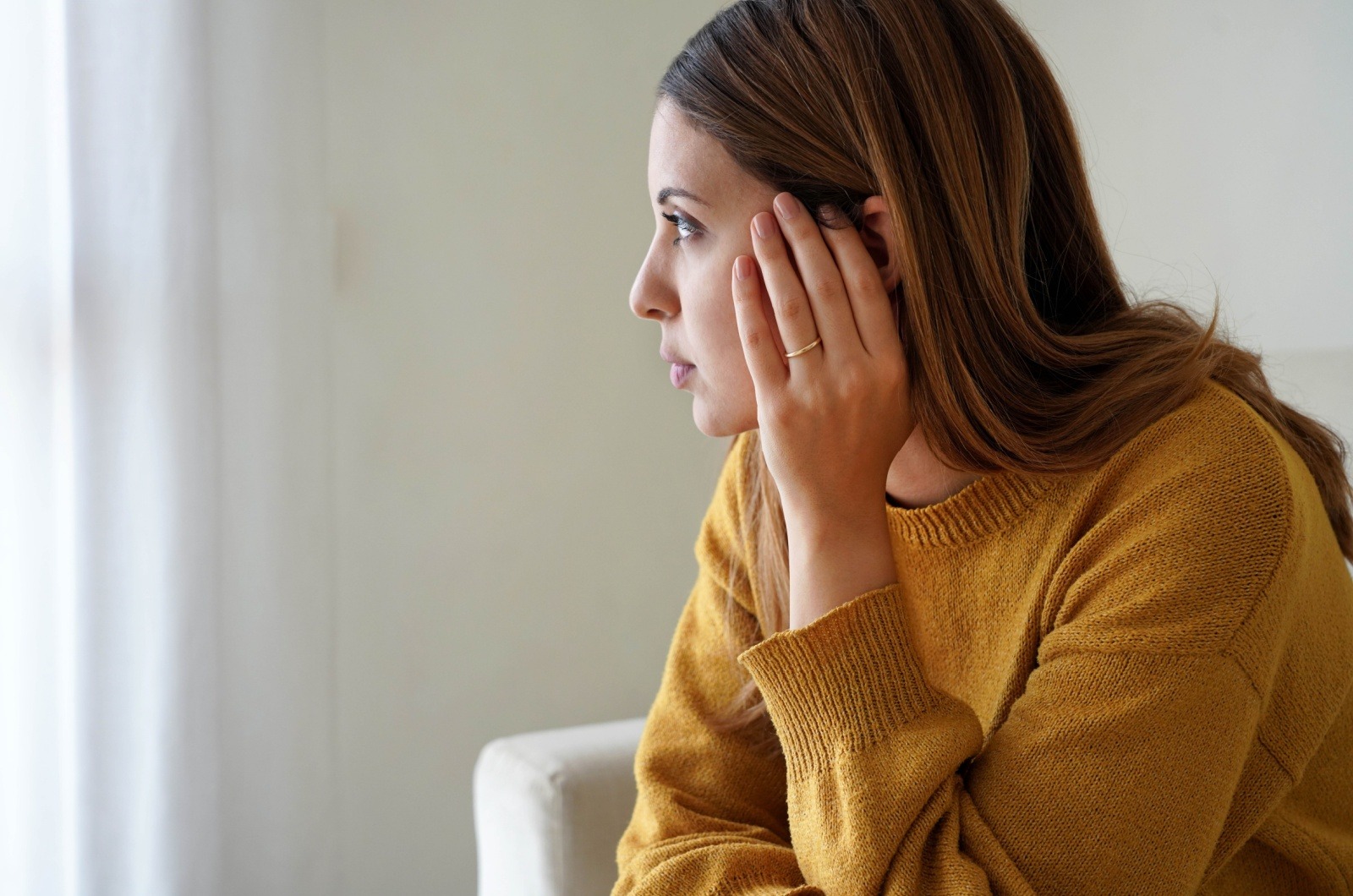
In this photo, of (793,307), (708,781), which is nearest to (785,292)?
(793,307)

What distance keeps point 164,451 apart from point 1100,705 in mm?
1301

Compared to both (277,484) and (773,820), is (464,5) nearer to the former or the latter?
(277,484)

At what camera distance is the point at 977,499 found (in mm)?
908

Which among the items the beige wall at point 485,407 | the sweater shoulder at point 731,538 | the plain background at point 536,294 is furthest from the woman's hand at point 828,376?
the beige wall at point 485,407

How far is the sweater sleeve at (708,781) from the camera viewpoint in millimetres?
883

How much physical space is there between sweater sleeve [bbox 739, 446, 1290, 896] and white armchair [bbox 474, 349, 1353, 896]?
17.5 inches

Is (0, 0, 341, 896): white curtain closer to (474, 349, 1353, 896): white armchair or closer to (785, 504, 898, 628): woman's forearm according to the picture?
(474, 349, 1353, 896): white armchair

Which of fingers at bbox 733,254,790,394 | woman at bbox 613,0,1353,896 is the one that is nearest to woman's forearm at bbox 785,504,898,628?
woman at bbox 613,0,1353,896

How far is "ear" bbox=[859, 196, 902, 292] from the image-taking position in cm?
85

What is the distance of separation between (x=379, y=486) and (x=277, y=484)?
0.21 m

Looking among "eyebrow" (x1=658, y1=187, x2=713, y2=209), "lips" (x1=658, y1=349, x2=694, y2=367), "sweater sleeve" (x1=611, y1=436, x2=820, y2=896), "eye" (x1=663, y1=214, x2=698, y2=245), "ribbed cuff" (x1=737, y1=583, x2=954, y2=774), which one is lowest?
"sweater sleeve" (x1=611, y1=436, x2=820, y2=896)

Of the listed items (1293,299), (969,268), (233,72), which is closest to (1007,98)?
(969,268)

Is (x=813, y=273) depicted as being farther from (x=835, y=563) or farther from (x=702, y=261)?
(x=835, y=563)

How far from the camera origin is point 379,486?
185cm
